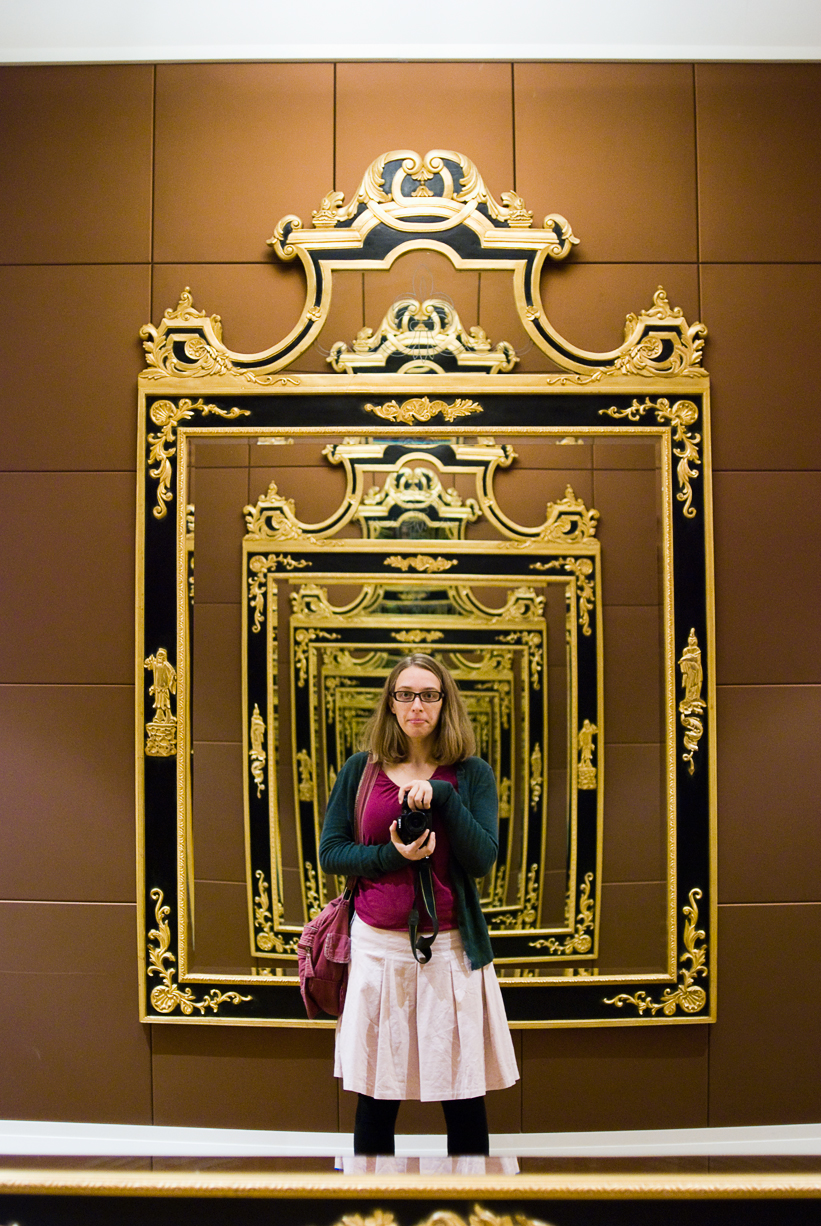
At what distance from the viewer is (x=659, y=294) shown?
5.82 feet

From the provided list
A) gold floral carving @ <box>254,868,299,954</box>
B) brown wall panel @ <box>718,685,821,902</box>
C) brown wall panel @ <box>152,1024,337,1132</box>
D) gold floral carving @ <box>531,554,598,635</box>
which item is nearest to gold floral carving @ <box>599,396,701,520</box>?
gold floral carving @ <box>531,554,598,635</box>

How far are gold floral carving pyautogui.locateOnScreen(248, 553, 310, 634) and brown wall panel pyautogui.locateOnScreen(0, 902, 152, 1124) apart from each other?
2.38 feet

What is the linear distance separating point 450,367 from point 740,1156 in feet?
4.84

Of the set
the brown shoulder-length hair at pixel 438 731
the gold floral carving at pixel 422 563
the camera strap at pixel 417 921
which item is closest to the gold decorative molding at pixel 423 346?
the gold floral carving at pixel 422 563

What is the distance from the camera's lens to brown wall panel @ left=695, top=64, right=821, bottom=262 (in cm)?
180

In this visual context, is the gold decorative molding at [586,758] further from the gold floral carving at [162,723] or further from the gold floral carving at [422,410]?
the gold floral carving at [162,723]

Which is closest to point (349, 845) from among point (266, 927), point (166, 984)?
point (266, 927)

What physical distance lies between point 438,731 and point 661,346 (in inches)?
39.8

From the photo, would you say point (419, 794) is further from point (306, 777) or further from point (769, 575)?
point (769, 575)

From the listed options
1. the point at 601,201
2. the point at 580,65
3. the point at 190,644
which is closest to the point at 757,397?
the point at 601,201

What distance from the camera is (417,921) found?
1300mm

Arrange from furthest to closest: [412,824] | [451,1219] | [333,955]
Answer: [333,955] → [412,824] → [451,1219]

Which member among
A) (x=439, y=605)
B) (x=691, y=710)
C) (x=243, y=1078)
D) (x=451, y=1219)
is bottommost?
(x=243, y=1078)

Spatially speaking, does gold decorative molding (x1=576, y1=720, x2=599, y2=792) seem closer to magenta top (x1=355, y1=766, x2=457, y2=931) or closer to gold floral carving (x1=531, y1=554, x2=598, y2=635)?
gold floral carving (x1=531, y1=554, x2=598, y2=635)
